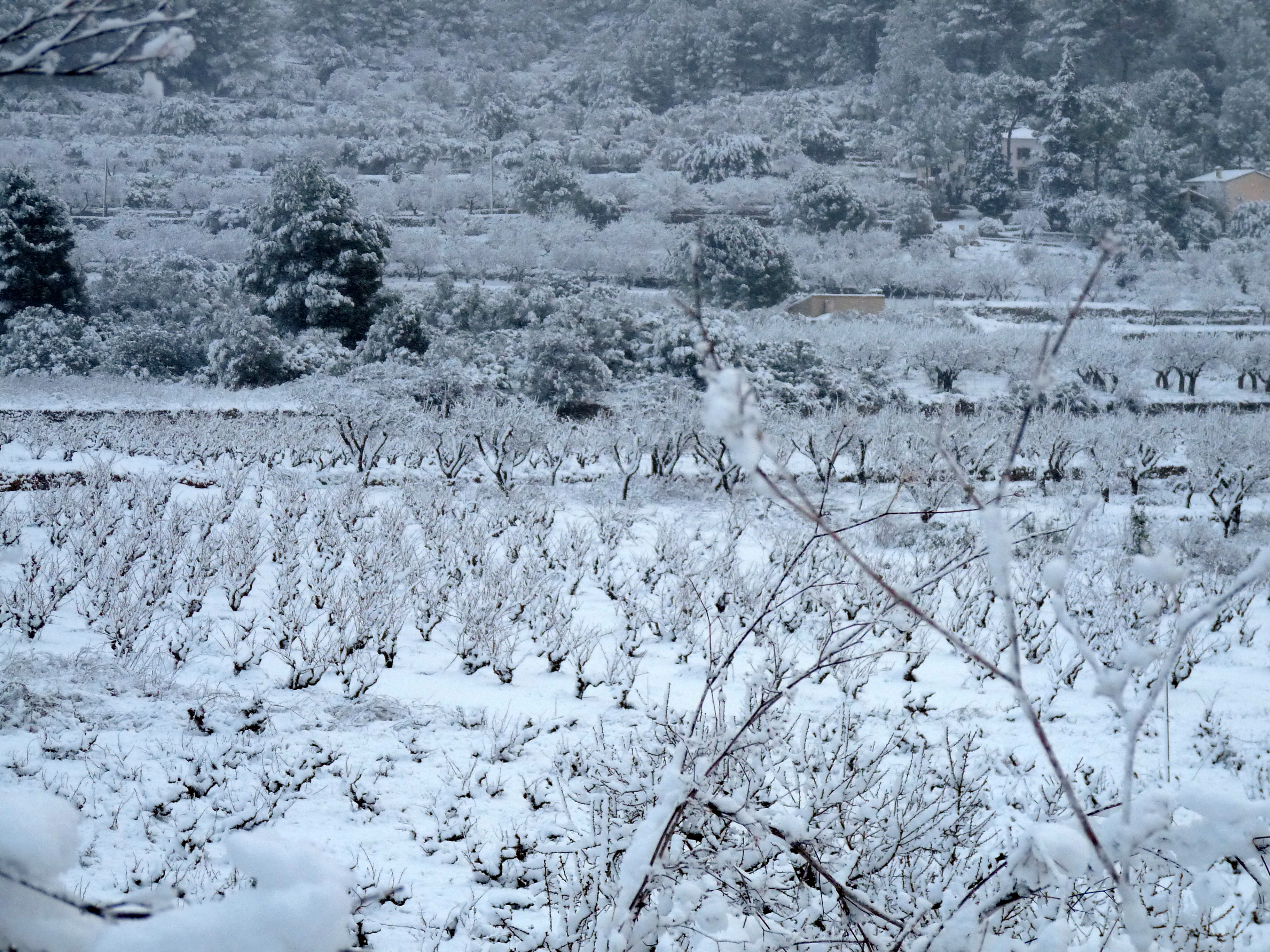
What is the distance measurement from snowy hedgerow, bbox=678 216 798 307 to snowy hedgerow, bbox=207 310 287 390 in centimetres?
810

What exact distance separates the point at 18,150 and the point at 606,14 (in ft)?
83.6

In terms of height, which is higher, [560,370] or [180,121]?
[180,121]

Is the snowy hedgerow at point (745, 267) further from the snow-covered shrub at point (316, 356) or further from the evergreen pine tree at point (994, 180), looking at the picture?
the evergreen pine tree at point (994, 180)

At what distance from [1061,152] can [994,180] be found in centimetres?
187

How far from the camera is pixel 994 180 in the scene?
25453 millimetres

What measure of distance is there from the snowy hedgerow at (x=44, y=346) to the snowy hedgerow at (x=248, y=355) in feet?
8.08

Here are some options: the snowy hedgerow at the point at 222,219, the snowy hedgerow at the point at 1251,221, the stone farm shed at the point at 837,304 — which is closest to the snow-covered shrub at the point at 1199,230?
the snowy hedgerow at the point at 1251,221

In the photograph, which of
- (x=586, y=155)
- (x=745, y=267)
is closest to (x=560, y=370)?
(x=745, y=267)

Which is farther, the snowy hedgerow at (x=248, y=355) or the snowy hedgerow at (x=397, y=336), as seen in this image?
the snowy hedgerow at (x=397, y=336)

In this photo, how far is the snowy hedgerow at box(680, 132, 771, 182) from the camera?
1075 inches

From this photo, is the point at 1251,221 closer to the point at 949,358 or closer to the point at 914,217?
the point at 914,217

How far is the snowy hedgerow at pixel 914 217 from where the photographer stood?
23453 mm

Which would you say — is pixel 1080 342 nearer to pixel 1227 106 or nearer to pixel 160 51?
pixel 1227 106

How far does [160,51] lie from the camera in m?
0.60
